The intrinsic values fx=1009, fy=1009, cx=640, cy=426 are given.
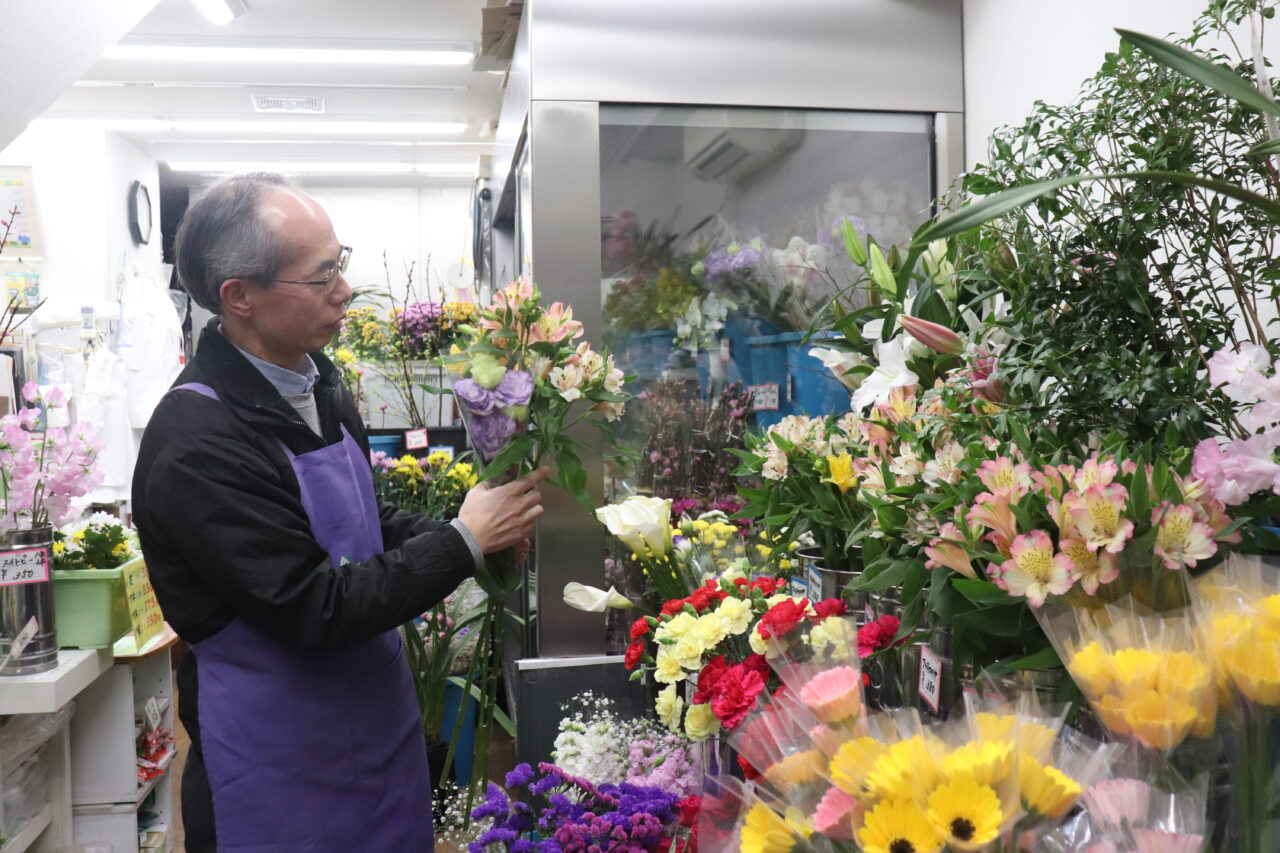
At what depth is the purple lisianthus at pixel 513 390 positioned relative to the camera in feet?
5.66

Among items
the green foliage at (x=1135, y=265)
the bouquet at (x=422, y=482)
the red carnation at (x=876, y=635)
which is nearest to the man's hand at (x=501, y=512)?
the red carnation at (x=876, y=635)

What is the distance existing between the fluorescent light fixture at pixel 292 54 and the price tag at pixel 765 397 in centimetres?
380

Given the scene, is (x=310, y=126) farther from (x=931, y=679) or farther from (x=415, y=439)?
(x=931, y=679)

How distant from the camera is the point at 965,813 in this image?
2.01 ft

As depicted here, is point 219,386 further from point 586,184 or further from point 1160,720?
point 1160,720

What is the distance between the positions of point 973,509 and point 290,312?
1.16m

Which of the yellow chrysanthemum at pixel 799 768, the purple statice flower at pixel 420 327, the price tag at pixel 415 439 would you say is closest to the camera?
the yellow chrysanthemum at pixel 799 768

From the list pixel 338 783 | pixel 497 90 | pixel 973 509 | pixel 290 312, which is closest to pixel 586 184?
pixel 290 312

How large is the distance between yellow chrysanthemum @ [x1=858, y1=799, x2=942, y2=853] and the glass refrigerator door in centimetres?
178

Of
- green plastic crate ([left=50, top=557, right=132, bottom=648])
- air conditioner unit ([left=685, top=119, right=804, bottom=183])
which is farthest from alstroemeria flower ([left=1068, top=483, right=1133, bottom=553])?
green plastic crate ([left=50, top=557, right=132, bottom=648])

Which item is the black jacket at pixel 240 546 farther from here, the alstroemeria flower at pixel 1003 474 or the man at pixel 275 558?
the alstroemeria flower at pixel 1003 474

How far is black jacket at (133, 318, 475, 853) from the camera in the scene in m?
1.49

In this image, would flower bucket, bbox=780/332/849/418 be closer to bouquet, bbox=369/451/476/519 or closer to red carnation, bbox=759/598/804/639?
red carnation, bbox=759/598/804/639

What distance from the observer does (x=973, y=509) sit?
3.20ft
